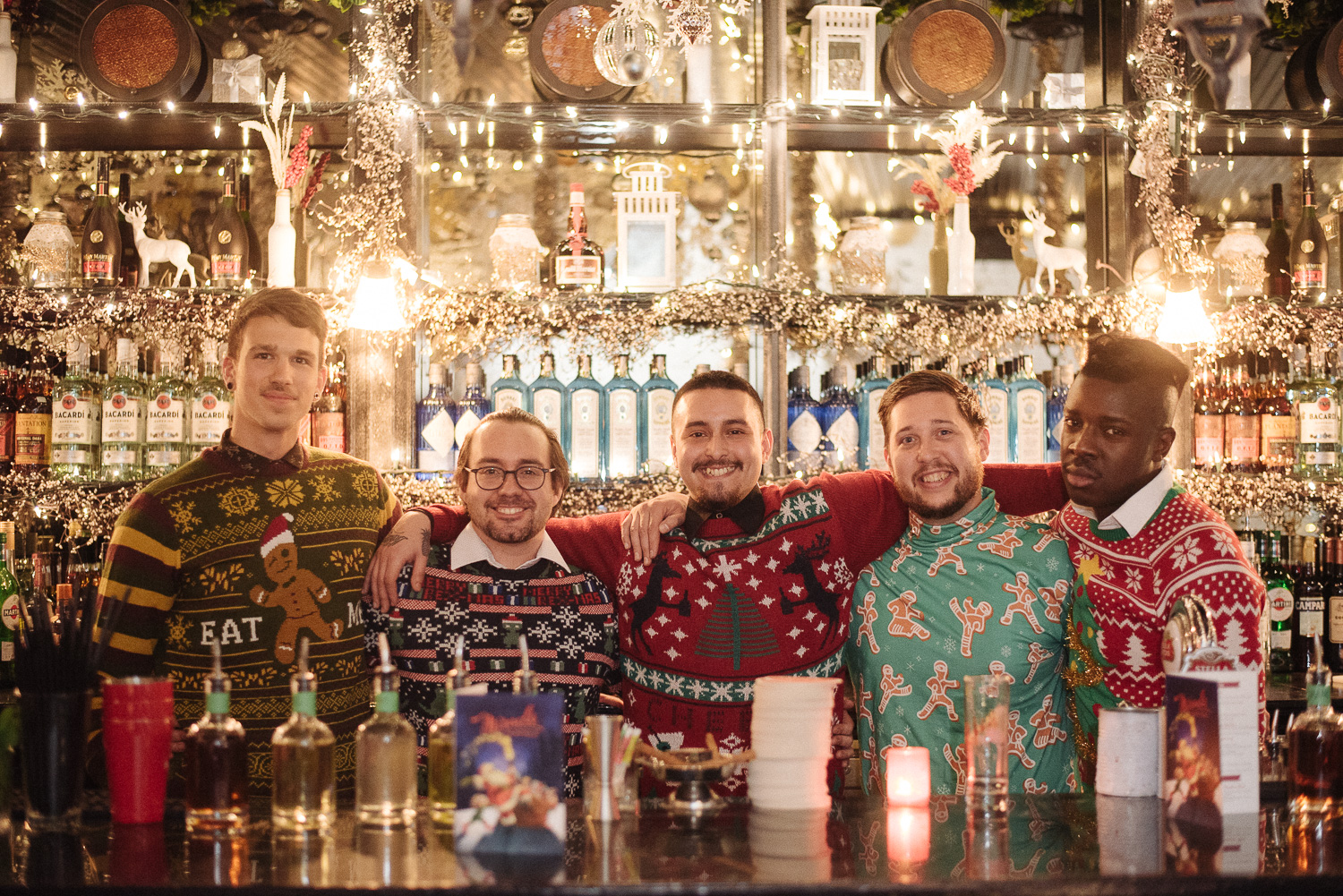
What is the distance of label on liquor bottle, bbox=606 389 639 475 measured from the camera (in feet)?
10.7

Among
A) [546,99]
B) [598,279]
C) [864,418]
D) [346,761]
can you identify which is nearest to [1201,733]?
[346,761]

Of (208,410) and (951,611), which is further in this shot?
(208,410)

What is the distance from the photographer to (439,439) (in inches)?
128

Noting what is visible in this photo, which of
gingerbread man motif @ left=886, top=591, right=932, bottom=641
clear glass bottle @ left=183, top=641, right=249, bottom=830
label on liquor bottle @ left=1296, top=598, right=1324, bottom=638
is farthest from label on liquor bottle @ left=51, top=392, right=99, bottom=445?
label on liquor bottle @ left=1296, top=598, right=1324, bottom=638

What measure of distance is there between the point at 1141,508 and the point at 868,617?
53cm

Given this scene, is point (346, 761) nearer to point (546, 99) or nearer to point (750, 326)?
point (750, 326)

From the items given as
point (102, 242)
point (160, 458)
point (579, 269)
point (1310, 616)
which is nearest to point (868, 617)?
point (579, 269)

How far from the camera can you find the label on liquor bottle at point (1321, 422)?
10.7 feet

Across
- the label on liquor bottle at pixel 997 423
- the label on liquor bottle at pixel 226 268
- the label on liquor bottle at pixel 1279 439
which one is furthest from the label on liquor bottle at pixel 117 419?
the label on liquor bottle at pixel 1279 439

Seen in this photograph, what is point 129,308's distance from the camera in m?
3.09

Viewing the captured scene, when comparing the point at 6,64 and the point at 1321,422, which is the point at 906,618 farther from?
the point at 6,64

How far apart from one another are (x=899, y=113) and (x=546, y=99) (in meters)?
1.10

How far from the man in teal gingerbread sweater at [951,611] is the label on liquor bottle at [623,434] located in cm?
112

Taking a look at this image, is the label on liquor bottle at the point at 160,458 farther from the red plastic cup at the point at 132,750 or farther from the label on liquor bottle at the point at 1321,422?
the label on liquor bottle at the point at 1321,422
